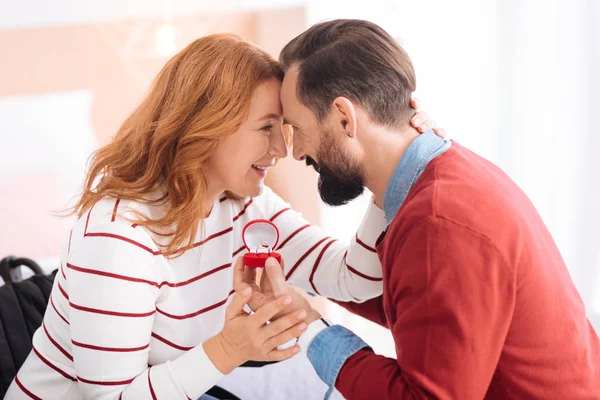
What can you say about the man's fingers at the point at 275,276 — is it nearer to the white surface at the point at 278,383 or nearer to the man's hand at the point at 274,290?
the man's hand at the point at 274,290

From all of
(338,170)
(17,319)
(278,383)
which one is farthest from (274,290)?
(17,319)

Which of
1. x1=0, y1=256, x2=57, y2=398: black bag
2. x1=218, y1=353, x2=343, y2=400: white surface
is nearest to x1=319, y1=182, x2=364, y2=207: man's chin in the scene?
x1=218, y1=353, x2=343, y2=400: white surface

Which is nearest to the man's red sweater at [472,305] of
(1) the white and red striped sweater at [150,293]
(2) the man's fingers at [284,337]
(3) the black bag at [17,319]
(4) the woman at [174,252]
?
(2) the man's fingers at [284,337]

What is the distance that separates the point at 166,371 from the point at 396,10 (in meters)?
1.58

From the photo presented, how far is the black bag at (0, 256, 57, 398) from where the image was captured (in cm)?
145

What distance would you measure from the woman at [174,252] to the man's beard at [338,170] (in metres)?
0.14

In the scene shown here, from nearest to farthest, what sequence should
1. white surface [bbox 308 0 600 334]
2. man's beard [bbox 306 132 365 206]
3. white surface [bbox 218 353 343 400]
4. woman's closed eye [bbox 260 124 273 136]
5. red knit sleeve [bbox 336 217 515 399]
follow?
red knit sleeve [bbox 336 217 515 399]
man's beard [bbox 306 132 365 206]
woman's closed eye [bbox 260 124 273 136]
white surface [bbox 218 353 343 400]
white surface [bbox 308 0 600 334]

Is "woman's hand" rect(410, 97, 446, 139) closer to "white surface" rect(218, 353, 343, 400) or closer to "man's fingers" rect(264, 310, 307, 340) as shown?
"man's fingers" rect(264, 310, 307, 340)

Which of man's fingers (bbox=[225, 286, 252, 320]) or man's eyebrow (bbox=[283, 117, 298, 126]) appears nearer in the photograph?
man's fingers (bbox=[225, 286, 252, 320])

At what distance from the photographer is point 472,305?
988mm

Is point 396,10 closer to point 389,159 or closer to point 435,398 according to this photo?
point 389,159

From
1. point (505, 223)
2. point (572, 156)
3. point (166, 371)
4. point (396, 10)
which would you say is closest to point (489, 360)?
point (505, 223)

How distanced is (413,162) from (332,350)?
355 millimetres

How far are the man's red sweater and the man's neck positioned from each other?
94 mm
